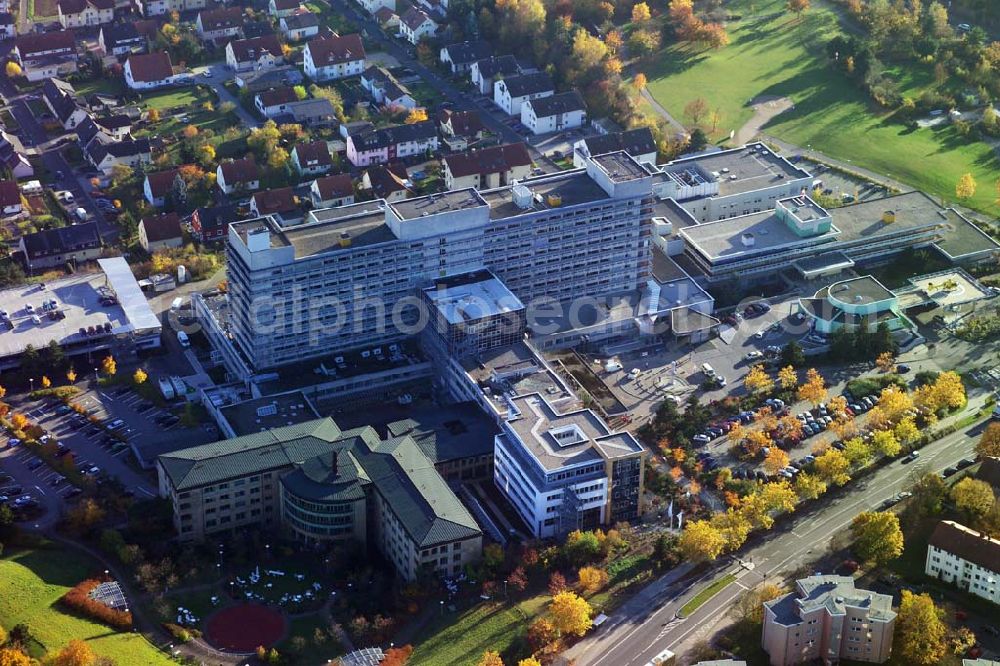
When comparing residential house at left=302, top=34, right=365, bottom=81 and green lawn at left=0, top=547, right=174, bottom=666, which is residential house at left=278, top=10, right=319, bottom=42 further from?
green lawn at left=0, top=547, right=174, bottom=666

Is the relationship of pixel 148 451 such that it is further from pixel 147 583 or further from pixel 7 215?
pixel 7 215

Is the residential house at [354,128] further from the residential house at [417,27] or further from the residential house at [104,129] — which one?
the residential house at [417,27]

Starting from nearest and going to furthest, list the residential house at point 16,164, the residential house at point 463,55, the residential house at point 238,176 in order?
the residential house at point 238,176 < the residential house at point 16,164 < the residential house at point 463,55

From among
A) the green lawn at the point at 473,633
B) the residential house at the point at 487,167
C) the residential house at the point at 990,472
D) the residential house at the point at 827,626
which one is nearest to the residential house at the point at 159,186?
the residential house at the point at 487,167

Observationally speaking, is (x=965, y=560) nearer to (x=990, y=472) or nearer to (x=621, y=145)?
(x=990, y=472)

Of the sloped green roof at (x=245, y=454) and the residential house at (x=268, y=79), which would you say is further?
the residential house at (x=268, y=79)

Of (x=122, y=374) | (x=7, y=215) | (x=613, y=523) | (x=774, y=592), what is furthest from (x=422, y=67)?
(x=774, y=592)

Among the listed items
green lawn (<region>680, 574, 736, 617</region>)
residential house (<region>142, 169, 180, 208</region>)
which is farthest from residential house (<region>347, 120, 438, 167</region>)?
green lawn (<region>680, 574, 736, 617</region>)
